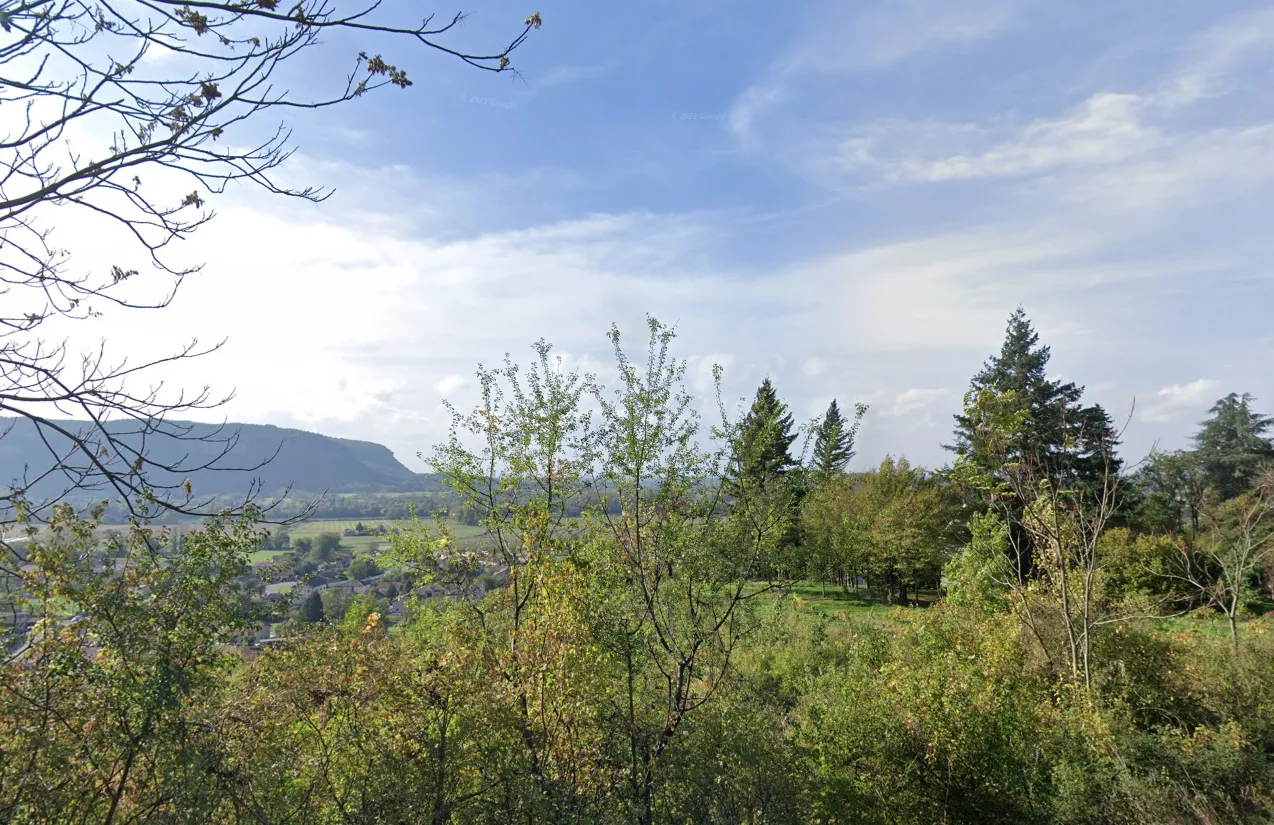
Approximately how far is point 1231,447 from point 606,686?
4136 centimetres

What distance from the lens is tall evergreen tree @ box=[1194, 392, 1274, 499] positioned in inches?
1266

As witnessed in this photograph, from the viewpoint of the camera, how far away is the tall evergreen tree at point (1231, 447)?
32.2 m

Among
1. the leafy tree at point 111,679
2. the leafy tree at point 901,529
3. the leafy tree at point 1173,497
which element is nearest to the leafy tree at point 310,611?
the leafy tree at point 111,679

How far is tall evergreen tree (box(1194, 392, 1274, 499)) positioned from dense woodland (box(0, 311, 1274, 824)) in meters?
28.8

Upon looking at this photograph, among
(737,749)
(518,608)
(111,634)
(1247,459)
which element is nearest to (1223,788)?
(737,749)

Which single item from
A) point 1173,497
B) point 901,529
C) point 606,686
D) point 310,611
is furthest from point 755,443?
point 1173,497

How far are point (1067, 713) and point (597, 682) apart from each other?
5906 mm

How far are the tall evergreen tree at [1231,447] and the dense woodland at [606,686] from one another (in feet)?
94.4

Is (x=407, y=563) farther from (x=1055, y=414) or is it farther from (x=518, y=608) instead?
(x=1055, y=414)

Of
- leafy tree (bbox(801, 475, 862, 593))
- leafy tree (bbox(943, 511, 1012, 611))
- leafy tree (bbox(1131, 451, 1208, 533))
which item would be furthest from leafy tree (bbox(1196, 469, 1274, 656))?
leafy tree (bbox(801, 475, 862, 593))

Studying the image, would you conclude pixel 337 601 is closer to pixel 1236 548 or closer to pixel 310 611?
pixel 310 611

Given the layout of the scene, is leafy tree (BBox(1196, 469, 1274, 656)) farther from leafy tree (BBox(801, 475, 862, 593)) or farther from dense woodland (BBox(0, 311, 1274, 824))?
leafy tree (BBox(801, 475, 862, 593))

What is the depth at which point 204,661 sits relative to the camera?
4590 millimetres

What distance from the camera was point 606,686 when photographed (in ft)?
23.7
